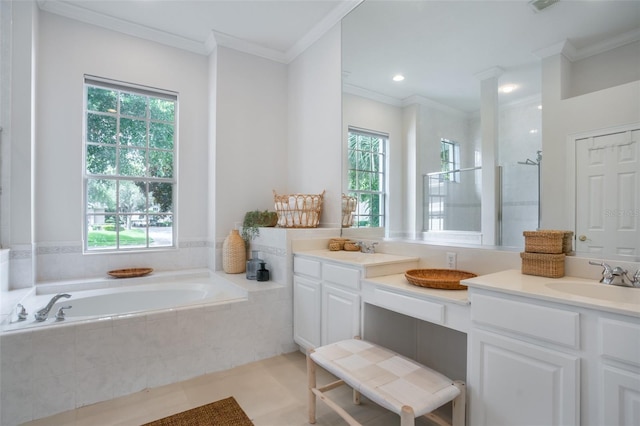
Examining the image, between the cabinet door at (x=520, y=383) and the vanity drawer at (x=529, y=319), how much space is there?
0.17 ft

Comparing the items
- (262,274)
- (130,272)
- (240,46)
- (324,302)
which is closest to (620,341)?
(324,302)

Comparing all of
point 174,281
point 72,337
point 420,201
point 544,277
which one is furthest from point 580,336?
point 174,281

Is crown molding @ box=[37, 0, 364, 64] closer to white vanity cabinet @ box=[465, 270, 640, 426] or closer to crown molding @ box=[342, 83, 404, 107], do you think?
crown molding @ box=[342, 83, 404, 107]

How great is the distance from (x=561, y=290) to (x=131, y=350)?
2.53 metres

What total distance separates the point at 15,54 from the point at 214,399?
3103 mm

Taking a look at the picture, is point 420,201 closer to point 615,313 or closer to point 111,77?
point 615,313

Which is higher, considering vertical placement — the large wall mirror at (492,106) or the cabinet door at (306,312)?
the large wall mirror at (492,106)

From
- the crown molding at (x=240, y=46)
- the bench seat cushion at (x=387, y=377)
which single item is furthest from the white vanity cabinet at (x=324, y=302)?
the crown molding at (x=240, y=46)

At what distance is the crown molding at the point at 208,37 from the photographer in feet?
9.70

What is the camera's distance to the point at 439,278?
2014mm

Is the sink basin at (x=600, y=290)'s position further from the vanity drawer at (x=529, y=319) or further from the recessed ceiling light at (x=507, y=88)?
the recessed ceiling light at (x=507, y=88)

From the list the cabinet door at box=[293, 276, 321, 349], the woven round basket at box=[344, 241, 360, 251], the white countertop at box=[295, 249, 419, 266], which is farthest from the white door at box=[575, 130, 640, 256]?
the cabinet door at box=[293, 276, 321, 349]

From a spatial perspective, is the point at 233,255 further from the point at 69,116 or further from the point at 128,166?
the point at 69,116

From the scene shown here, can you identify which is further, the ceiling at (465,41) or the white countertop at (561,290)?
the ceiling at (465,41)
